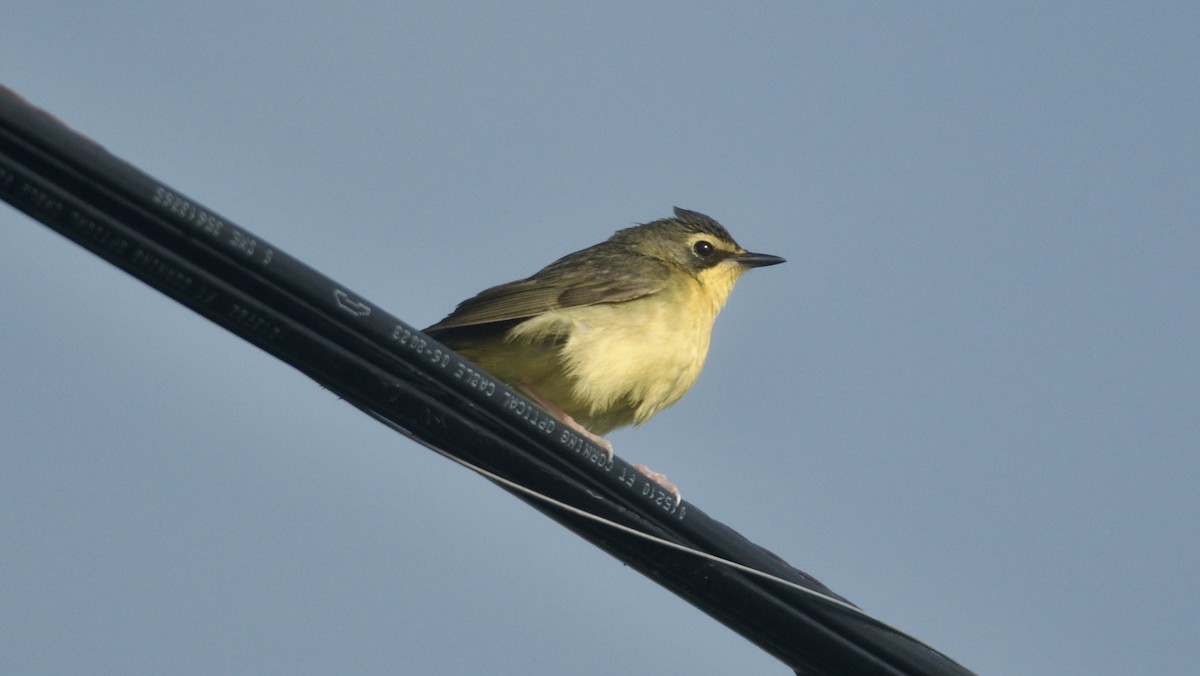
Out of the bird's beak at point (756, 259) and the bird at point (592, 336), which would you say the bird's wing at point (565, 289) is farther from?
the bird's beak at point (756, 259)

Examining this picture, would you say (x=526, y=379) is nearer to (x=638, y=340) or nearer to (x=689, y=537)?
(x=638, y=340)

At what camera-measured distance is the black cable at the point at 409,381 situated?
448 cm

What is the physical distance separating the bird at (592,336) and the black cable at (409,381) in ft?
10.0

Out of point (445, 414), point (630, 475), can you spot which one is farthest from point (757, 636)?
point (445, 414)

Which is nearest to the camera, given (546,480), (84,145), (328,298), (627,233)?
(84,145)

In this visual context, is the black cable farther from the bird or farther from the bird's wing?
the bird's wing

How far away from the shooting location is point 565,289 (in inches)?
376

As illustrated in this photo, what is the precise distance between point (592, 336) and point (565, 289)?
1.50 ft

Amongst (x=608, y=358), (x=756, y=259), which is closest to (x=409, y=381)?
(x=608, y=358)

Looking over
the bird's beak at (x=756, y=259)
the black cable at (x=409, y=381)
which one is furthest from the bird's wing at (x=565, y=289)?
the black cable at (x=409, y=381)

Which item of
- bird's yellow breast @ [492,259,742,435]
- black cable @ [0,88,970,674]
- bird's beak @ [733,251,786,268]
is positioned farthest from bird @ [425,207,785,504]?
black cable @ [0,88,970,674]

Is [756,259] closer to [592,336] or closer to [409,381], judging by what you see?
[592,336]

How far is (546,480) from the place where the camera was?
18.3 feet

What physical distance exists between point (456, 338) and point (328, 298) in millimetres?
4295
